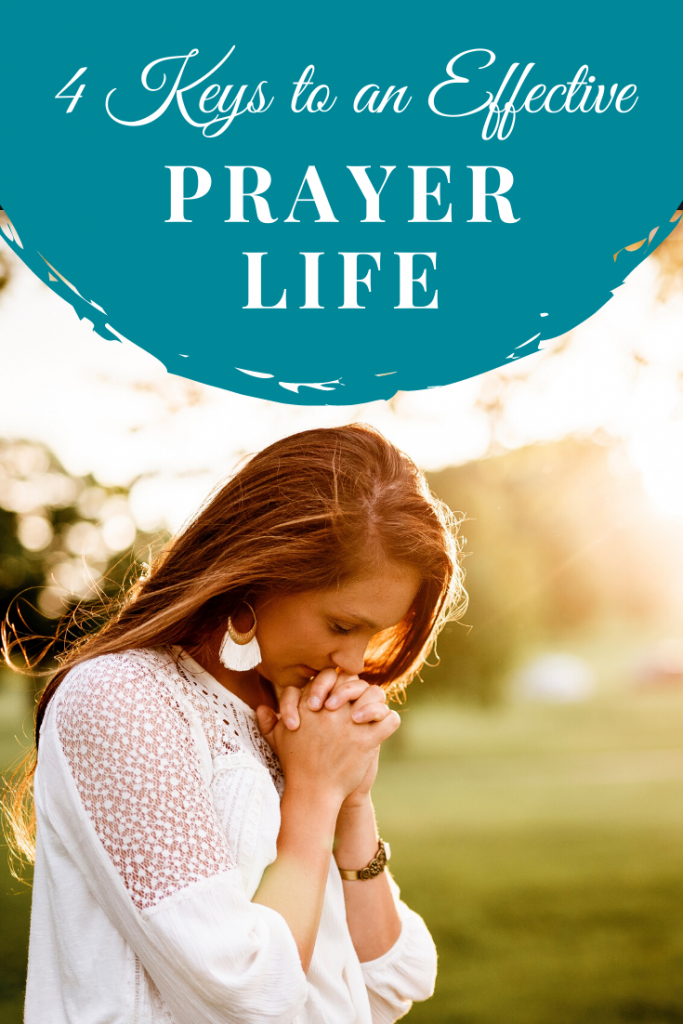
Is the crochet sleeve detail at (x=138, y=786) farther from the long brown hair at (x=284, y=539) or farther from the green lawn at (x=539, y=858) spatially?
the green lawn at (x=539, y=858)

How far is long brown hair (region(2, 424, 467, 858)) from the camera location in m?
1.38

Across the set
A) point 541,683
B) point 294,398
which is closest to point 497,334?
point 294,398

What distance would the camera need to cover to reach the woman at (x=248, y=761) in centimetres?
109

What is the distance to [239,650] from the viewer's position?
4.72ft

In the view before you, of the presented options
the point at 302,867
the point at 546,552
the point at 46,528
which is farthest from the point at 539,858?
the point at 302,867

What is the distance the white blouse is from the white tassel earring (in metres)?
0.14

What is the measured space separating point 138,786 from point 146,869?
0.34 feet

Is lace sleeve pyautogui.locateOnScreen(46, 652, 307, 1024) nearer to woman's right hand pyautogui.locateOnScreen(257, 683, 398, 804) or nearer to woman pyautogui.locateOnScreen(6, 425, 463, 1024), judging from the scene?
woman pyautogui.locateOnScreen(6, 425, 463, 1024)

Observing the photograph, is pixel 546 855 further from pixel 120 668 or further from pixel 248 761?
pixel 120 668

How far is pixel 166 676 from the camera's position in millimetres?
1258

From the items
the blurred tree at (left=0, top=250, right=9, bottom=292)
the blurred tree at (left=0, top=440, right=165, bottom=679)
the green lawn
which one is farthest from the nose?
the green lawn

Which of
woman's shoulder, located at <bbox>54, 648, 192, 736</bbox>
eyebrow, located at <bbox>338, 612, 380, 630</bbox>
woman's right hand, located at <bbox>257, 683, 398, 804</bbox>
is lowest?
woman's right hand, located at <bbox>257, 683, 398, 804</bbox>

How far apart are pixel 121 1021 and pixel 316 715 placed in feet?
1.71

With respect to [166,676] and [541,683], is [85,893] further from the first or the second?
[541,683]
